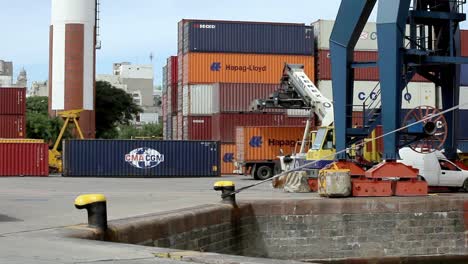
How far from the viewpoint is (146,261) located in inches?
360

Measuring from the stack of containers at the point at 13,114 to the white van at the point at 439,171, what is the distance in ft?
107

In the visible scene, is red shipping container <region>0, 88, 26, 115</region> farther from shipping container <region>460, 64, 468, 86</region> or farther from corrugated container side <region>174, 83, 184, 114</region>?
shipping container <region>460, 64, 468, 86</region>

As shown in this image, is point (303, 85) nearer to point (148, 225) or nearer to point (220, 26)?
point (220, 26)

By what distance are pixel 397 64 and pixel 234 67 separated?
106 feet

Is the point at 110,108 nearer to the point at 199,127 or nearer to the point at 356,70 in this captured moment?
the point at 199,127

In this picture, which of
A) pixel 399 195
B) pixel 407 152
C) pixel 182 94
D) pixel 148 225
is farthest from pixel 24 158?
pixel 148 225

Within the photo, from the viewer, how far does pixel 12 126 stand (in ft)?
164

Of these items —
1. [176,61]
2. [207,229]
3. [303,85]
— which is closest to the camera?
[207,229]

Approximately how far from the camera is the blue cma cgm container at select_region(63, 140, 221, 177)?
42906 mm

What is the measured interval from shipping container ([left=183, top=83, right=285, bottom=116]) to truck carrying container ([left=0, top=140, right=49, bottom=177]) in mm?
12448

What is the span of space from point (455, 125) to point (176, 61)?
37089 millimetres

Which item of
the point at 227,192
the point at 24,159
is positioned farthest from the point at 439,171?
the point at 24,159

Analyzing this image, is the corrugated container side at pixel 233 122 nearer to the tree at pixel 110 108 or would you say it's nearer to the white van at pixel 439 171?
the white van at pixel 439 171

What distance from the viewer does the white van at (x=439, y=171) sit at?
25.0 m
